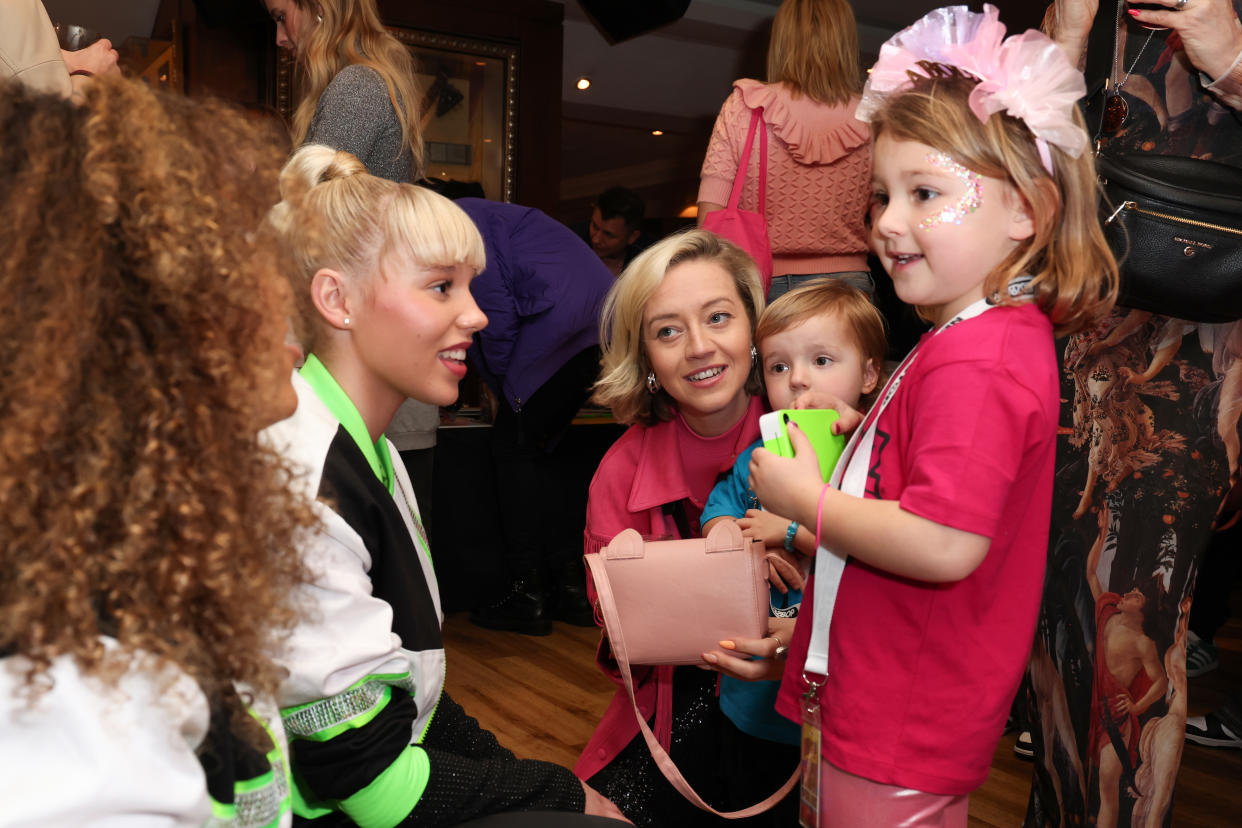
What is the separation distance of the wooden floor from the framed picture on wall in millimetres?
2331

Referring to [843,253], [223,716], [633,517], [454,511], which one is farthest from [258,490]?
[454,511]

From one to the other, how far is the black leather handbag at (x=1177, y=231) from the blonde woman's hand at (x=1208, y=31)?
15 cm

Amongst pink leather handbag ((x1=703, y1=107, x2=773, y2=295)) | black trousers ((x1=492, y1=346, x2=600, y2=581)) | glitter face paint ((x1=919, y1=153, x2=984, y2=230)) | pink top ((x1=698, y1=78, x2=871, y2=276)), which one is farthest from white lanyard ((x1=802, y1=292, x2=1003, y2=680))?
black trousers ((x1=492, y1=346, x2=600, y2=581))

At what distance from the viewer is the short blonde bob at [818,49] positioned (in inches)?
98.3

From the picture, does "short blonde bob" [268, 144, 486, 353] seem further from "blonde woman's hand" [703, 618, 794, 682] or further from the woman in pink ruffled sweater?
the woman in pink ruffled sweater

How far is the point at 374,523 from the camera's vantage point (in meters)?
1.15

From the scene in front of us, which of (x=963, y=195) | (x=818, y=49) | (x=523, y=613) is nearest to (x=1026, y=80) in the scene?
(x=963, y=195)

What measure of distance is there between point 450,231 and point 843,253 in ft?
4.26

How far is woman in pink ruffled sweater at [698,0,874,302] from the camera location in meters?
2.46

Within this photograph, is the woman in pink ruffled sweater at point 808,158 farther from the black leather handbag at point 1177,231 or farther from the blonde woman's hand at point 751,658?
the blonde woman's hand at point 751,658

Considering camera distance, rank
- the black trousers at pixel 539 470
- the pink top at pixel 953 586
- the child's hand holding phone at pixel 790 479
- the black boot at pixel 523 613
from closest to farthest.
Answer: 1. the pink top at pixel 953 586
2. the child's hand holding phone at pixel 790 479
3. the black trousers at pixel 539 470
4. the black boot at pixel 523 613

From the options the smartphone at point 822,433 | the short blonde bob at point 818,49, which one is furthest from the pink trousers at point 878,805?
the short blonde bob at point 818,49

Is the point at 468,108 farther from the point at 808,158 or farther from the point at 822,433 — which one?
the point at 822,433

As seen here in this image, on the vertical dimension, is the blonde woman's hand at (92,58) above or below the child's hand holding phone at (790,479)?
above
